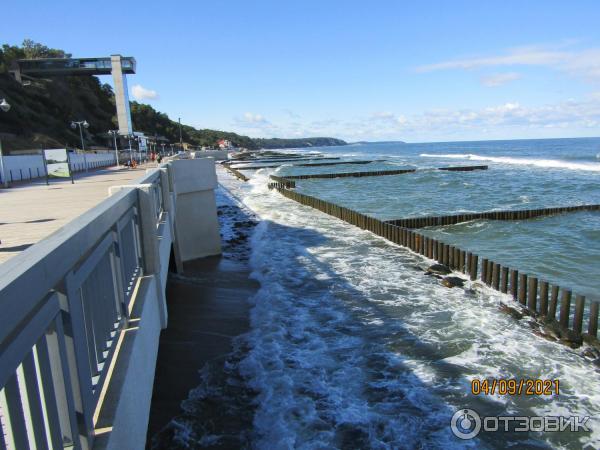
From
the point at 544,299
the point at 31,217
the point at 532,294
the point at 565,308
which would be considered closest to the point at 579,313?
the point at 565,308

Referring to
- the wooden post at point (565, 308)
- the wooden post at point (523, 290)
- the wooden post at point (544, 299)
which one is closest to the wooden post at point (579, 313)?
the wooden post at point (565, 308)

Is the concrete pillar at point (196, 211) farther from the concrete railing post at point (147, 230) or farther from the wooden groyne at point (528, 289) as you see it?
the concrete railing post at point (147, 230)

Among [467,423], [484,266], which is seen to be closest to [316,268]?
[484,266]

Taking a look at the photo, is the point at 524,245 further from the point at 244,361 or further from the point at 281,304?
the point at 244,361

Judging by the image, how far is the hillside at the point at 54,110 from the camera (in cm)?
6531

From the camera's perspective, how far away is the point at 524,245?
21156 mm

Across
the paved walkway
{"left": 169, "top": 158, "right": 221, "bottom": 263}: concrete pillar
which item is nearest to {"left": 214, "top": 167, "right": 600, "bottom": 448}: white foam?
{"left": 169, "top": 158, "right": 221, "bottom": 263}: concrete pillar

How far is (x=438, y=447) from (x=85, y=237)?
20.9 feet

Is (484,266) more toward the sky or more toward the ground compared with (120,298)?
more toward the ground

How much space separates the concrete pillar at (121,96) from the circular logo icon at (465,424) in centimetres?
9491

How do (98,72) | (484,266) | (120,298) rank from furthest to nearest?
1. (98,72)
2. (484,266)
3. (120,298)

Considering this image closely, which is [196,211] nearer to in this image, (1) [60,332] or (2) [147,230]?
(2) [147,230]
